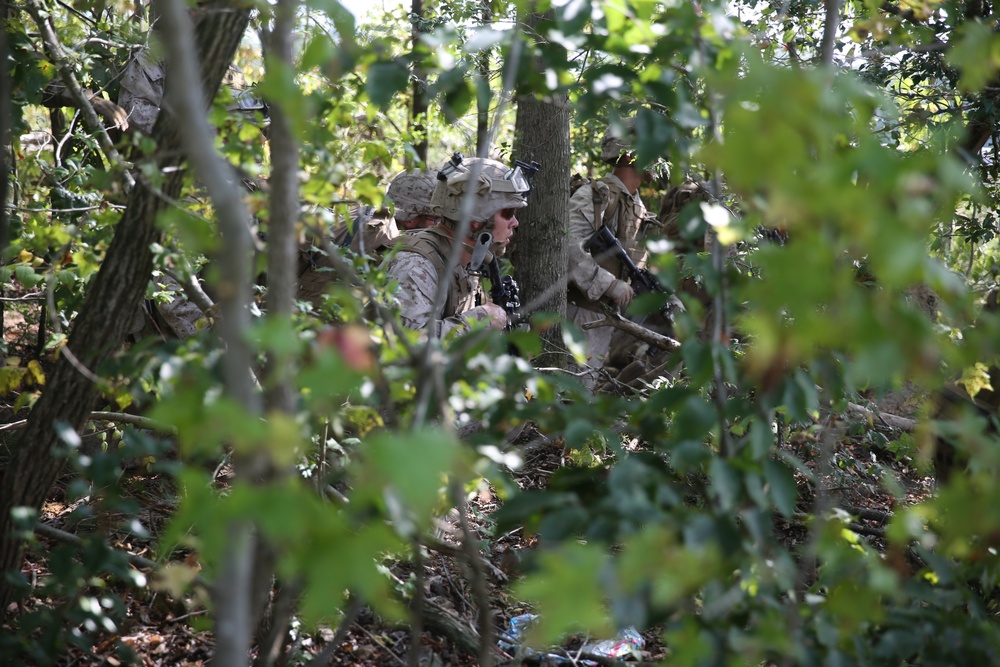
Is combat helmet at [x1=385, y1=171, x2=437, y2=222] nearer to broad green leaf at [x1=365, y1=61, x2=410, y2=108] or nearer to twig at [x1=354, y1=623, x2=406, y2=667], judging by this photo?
twig at [x1=354, y1=623, x2=406, y2=667]

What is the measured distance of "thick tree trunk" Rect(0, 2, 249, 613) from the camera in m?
2.14

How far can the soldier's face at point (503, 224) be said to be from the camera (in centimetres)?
449

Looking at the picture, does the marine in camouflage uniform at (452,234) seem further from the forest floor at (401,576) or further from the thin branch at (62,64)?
the thin branch at (62,64)

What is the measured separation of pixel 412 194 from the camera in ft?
17.5

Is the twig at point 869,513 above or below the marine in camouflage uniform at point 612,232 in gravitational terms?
below

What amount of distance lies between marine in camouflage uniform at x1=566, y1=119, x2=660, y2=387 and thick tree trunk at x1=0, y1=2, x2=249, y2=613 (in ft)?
12.5

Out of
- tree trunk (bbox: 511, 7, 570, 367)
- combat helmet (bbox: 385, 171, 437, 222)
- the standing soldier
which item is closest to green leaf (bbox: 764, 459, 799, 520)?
tree trunk (bbox: 511, 7, 570, 367)

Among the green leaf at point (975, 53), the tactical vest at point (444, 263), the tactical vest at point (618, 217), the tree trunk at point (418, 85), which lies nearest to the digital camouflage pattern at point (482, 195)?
the tactical vest at point (444, 263)

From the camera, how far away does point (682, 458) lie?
4.93ft

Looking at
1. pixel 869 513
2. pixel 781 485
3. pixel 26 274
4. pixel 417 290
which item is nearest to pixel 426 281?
pixel 417 290

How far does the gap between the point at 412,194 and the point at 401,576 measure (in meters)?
2.83

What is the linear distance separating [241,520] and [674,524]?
0.69m

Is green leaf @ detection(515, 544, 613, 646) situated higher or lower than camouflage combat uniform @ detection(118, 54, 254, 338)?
lower

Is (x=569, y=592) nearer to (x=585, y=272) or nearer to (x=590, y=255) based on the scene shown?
(x=585, y=272)
